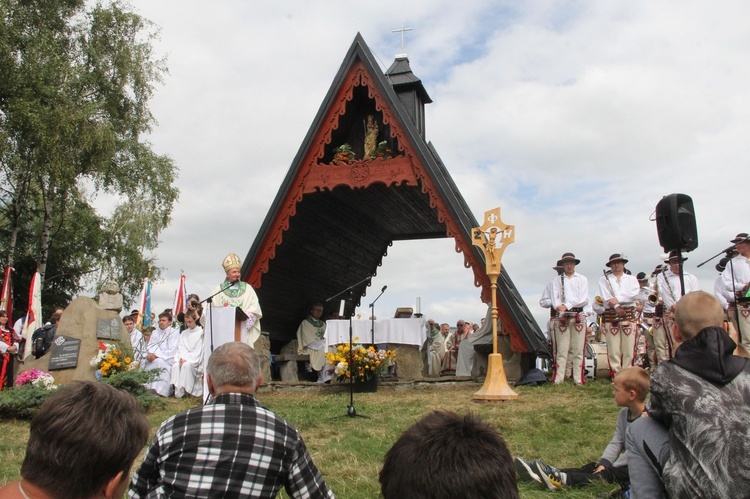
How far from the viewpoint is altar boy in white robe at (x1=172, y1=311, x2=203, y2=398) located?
12.5m

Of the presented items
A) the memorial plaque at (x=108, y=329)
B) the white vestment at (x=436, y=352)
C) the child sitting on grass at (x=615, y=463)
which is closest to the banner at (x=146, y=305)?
the white vestment at (x=436, y=352)

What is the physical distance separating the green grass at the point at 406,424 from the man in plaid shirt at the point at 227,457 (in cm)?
181

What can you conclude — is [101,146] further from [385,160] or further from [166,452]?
[166,452]

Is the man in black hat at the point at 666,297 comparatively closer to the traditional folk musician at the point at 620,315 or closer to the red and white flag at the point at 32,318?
the traditional folk musician at the point at 620,315

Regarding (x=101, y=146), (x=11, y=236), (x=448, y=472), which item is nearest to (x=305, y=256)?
(x=101, y=146)

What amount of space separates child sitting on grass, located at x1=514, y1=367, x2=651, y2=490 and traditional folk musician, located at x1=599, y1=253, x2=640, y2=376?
6153 millimetres

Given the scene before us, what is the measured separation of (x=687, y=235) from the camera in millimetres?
5715

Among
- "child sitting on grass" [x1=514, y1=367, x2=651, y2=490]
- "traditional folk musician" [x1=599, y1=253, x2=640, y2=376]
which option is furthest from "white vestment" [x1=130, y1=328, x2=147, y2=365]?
"child sitting on grass" [x1=514, y1=367, x2=651, y2=490]

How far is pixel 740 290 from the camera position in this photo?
9828 millimetres

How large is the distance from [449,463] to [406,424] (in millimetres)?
6003

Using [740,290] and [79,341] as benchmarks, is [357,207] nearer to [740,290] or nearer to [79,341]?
[79,341]

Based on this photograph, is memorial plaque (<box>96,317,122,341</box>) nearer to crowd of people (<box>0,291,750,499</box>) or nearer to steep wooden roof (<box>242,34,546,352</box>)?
steep wooden roof (<box>242,34,546,352</box>)

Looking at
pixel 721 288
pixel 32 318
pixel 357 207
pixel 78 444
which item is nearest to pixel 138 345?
pixel 32 318

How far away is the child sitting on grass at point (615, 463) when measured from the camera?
4656 millimetres
